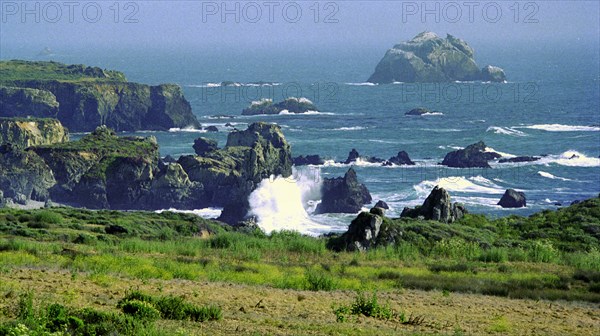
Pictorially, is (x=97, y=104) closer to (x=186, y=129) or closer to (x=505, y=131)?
(x=186, y=129)

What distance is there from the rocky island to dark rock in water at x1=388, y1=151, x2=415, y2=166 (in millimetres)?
47350

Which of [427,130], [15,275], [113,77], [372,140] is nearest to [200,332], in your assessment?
[15,275]

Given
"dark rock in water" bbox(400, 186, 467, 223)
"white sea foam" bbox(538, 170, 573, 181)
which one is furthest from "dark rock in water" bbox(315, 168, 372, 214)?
"dark rock in water" bbox(400, 186, 467, 223)

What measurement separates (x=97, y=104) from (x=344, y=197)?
77.5m

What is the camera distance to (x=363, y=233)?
4697cm

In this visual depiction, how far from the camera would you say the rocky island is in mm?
169250

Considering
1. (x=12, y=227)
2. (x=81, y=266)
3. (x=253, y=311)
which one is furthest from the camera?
(x=12, y=227)

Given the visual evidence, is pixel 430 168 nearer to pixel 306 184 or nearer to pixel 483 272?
pixel 306 184

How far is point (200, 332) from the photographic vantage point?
81.6ft

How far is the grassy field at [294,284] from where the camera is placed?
25922 millimetres

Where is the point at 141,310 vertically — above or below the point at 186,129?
above

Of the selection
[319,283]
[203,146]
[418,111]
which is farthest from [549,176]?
[319,283]

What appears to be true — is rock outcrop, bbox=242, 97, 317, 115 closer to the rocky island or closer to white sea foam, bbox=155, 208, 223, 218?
the rocky island

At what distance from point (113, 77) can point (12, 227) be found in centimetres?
14818
